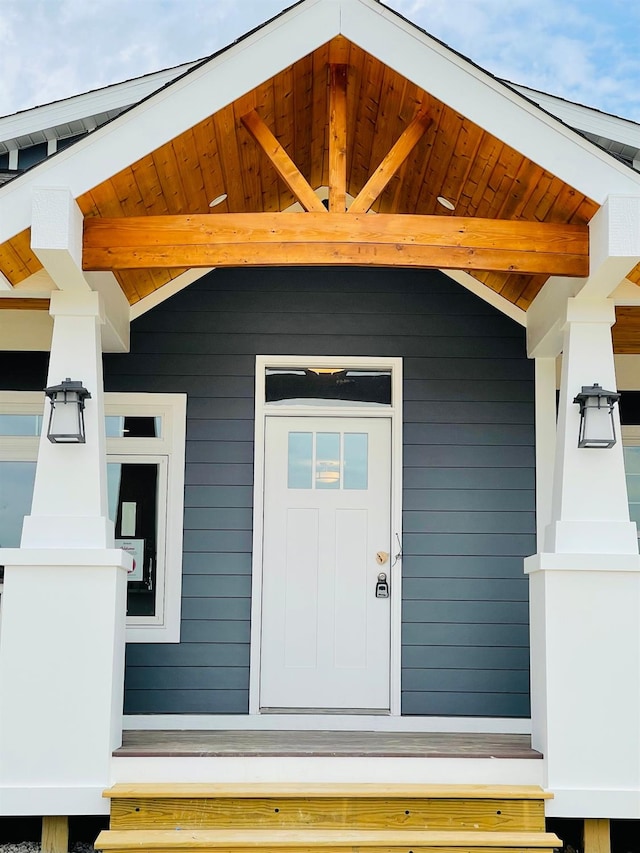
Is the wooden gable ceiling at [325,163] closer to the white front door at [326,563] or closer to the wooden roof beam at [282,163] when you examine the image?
the wooden roof beam at [282,163]

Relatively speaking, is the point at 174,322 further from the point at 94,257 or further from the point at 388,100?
the point at 388,100

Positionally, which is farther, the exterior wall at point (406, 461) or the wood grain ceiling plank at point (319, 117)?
the exterior wall at point (406, 461)

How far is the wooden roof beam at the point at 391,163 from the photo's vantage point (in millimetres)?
4324

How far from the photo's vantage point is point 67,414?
4273 millimetres

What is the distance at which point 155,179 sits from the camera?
4594 millimetres

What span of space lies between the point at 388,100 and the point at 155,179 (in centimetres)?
125

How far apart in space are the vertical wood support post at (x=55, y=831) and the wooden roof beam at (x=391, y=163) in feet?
9.74

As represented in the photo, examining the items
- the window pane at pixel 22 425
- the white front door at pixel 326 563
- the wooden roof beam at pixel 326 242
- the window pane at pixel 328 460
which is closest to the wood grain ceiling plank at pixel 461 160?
the wooden roof beam at pixel 326 242

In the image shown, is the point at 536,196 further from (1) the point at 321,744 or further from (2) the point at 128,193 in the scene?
(1) the point at 321,744

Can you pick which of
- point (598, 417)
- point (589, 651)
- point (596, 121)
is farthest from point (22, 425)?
point (596, 121)

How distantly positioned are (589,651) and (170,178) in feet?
9.72

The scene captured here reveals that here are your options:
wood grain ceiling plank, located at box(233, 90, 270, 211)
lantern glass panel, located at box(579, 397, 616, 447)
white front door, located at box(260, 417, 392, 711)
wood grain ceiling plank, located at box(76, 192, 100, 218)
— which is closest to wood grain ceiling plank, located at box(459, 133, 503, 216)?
wood grain ceiling plank, located at box(233, 90, 270, 211)

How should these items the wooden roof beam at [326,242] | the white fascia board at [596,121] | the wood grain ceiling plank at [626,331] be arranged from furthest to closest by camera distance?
the white fascia board at [596,121] < the wood grain ceiling plank at [626,331] < the wooden roof beam at [326,242]

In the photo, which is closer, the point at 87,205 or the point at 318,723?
the point at 87,205
